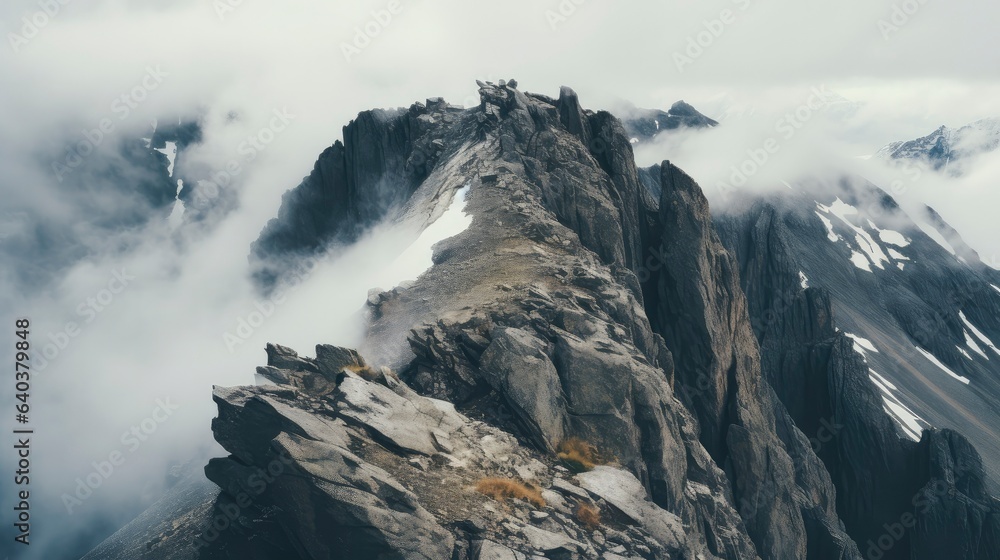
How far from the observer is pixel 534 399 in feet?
81.8

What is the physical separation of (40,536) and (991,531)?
95.8 metres

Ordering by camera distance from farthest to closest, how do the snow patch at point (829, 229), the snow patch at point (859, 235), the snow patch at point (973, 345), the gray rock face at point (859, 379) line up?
the snow patch at point (859, 235) → the snow patch at point (973, 345) → the snow patch at point (829, 229) → the gray rock face at point (859, 379)

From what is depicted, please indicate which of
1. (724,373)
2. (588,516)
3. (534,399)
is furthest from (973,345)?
(588,516)

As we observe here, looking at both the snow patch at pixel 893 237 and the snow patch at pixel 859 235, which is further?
the snow patch at pixel 893 237

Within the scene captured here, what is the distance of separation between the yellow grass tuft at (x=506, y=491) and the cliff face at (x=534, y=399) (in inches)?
3.0

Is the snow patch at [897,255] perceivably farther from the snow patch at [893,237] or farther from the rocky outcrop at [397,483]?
the rocky outcrop at [397,483]

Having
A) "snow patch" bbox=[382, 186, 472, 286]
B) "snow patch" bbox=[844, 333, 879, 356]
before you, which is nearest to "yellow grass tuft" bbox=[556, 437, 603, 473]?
"snow patch" bbox=[382, 186, 472, 286]

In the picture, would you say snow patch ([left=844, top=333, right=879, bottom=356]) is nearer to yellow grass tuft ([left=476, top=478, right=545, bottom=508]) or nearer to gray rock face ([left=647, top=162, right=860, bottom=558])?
gray rock face ([left=647, top=162, right=860, bottom=558])

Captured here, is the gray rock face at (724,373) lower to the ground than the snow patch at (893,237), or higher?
higher

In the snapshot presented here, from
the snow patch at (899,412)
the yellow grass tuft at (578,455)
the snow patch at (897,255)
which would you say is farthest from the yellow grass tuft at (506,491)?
the snow patch at (897,255)

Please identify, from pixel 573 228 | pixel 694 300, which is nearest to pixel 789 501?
pixel 694 300

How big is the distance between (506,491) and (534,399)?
14.8 ft

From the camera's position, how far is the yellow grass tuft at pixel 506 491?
68.3ft

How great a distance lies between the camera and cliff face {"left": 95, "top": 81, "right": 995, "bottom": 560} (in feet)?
64.9
